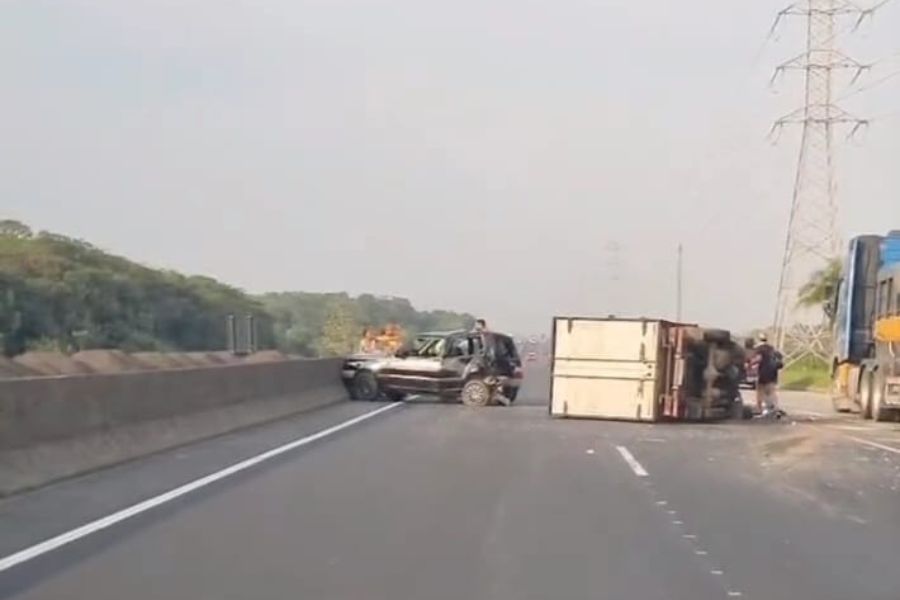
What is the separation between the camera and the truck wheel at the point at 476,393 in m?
38.8

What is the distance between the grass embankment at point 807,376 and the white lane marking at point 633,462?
32.8 meters

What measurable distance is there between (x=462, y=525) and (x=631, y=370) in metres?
19.7

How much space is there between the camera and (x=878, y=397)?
34625mm

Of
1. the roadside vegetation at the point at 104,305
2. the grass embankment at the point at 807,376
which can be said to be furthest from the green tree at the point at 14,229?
the grass embankment at the point at 807,376

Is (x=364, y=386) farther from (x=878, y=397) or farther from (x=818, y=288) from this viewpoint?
(x=818, y=288)

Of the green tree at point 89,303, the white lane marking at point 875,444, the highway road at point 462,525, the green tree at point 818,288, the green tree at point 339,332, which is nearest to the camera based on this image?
the highway road at point 462,525

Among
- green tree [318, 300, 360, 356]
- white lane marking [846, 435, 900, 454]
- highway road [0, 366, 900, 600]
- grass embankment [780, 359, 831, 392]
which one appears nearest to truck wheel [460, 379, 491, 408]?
white lane marking [846, 435, 900, 454]

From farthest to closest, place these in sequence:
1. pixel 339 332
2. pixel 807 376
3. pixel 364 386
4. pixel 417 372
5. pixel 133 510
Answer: pixel 339 332 < pixel 807 376 < pixel 364 386 < pixel 417 372 < pixel 133 510

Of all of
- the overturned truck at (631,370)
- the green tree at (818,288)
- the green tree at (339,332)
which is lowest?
the green tree at (339,332)

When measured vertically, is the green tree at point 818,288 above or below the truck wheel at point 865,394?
above

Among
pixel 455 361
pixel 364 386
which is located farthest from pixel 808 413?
pixel 364 386

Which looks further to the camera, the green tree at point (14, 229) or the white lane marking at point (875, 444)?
the green tree at point (14, 229)

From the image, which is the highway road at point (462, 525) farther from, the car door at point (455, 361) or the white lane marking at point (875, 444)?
the car door at point (455, 361)

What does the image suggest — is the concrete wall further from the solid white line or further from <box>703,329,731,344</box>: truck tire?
<box>703,329,731,344</box>: truck tire
